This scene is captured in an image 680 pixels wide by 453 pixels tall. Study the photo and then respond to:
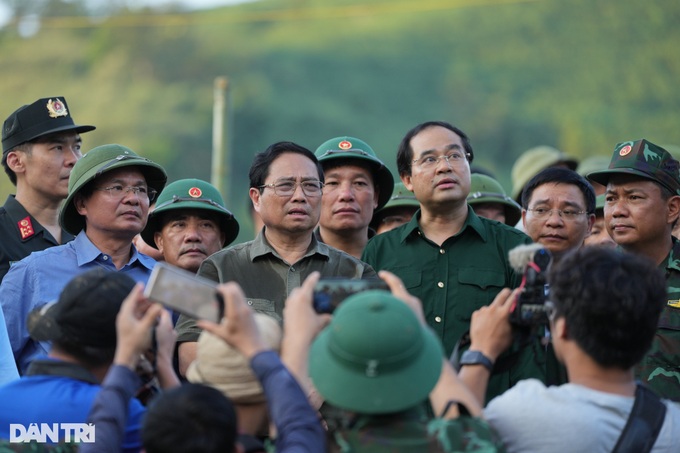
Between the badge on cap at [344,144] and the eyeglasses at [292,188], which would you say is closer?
the eyeglasses at [292,188]

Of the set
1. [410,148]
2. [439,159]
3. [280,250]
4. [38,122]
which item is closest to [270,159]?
[280,250]

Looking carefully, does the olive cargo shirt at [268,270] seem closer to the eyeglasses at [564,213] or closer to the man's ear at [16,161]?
the eyeglasses at [564,213]

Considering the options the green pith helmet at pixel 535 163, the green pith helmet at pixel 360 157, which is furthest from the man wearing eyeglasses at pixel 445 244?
the green pith helmet at pixel 535 163

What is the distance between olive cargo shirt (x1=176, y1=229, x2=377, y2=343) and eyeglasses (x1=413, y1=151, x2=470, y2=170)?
2.36 feet

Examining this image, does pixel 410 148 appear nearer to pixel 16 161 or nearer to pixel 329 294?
pixel 329 294

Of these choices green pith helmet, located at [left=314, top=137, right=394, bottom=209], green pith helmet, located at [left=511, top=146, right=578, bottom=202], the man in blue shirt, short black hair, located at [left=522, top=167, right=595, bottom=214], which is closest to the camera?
the man in blue shirt

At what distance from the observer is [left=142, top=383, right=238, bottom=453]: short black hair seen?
2.82 meters

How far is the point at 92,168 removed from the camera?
5523 millimetres

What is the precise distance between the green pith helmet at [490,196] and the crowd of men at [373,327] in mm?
1073

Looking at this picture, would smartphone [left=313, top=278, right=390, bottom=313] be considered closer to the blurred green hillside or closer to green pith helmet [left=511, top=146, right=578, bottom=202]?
green pith helmet [left=511, top=146, right=578, bottom=202]

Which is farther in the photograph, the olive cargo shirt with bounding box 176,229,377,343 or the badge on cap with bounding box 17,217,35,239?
the badge on cap with bounding box 17,217,35,239

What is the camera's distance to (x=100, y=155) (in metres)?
5.58

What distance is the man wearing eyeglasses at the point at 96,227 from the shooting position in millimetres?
5195

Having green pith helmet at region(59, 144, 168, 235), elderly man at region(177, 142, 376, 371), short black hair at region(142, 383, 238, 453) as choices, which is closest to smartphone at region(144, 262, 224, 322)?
short black hair at region(142, 383, 238, 453)
